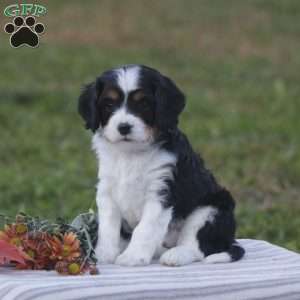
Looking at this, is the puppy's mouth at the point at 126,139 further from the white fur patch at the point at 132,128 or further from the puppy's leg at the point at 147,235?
the puppy's leg at the point at 147,235

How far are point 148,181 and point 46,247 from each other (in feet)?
1.86

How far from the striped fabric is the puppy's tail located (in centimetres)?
5

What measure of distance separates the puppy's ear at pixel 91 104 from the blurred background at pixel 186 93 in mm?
3572

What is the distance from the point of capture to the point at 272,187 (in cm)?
988

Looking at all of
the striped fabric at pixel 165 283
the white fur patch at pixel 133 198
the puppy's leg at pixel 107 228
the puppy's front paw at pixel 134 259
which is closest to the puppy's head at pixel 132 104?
the white fur patch at pixel 133 198

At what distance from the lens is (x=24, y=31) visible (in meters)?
4.75

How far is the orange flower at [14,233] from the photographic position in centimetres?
426

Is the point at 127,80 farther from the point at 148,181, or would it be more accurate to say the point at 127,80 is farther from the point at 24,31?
the point at 24,31

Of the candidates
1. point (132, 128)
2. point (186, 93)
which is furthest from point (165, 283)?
point (186, 93)

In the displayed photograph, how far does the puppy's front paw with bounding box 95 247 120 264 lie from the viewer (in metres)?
4.41

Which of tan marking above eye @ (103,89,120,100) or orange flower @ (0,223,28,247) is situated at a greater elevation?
tan marking above eye @ (103,89,120,100)

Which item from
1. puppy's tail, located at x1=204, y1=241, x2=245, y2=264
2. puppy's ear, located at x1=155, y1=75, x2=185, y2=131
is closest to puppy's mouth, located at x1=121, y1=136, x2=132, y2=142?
puppy's ear, located at x1=155, y1=75, x2=185, y2=131

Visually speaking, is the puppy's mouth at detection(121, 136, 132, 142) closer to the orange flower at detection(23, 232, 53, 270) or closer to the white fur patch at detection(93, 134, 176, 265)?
the white fur patch at detection(93, 134, 176, 265)

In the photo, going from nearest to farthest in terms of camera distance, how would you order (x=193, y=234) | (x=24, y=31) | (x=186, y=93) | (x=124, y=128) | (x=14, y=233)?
(x=124, y=128) → (x=14, y=233) → (x=193, y=234) → (x=24, y=31) → (x=186, y=93)
